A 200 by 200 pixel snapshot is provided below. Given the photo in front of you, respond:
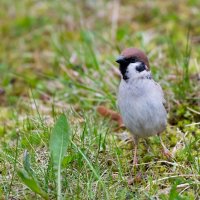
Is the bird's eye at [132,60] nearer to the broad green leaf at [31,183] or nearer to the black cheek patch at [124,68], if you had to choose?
the black cheek patch at [124,68]

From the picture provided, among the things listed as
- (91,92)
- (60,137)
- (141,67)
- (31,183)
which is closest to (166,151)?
(141,67)

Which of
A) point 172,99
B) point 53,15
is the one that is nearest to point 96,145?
point 172,99

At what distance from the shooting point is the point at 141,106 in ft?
11.3

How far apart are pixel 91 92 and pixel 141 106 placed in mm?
1248

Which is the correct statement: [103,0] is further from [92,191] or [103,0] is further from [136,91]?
[92,191]

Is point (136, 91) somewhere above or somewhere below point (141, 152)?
above

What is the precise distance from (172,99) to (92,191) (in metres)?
1.49

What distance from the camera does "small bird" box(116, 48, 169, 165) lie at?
3467 millimetres

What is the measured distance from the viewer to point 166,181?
10.7ft

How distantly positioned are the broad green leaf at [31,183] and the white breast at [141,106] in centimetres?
86

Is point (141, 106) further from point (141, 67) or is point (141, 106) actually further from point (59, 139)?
point (59, 139)

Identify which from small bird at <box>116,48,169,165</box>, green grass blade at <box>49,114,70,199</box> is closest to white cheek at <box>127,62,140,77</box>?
small bird at <box>116,48,169,165</box>

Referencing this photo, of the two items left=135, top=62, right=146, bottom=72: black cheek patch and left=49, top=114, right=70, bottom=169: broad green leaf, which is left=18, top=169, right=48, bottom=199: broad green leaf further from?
left=135, top=62, right=146, bottom=72: black cheek patch

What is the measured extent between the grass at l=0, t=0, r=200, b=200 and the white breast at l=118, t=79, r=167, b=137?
0.22 metres
